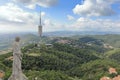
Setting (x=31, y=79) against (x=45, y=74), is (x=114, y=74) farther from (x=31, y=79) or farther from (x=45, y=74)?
(x=31, y=79)

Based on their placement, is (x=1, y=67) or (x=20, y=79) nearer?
(x=20, y=79)

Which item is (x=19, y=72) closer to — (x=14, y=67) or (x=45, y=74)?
(x=14, y=67)

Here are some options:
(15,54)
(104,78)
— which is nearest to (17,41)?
A: (15,54)

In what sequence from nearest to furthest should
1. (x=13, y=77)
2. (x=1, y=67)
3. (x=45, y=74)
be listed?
(x=13, y=77) → (x=45, y=74) → (x=1, y=67)

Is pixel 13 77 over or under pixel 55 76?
over

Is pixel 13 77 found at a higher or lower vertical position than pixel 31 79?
higher

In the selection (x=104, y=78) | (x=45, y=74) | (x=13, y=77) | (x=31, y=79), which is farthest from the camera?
(x=104, y=78)

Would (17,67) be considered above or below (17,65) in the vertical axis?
below

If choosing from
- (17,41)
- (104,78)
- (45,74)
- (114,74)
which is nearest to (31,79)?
(45,74)

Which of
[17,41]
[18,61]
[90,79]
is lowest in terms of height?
[90,79]
